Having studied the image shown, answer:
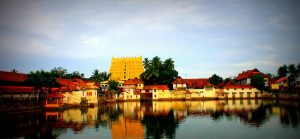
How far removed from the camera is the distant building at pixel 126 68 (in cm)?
13150

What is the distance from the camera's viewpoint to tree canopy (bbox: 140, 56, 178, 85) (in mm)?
95062

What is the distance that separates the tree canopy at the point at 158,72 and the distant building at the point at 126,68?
32.1m

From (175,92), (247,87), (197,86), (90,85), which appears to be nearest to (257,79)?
(247,87)

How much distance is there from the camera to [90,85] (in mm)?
69500

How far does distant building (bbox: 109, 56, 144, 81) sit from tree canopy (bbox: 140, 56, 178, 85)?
1264 inches

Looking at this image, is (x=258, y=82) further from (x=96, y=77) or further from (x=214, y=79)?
(x=96, y=77)

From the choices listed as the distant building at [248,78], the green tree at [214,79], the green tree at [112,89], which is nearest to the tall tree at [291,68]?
the distant building at [248,78]

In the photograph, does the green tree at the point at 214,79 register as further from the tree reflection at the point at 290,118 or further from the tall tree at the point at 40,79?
the tall tree at the point at 40,79

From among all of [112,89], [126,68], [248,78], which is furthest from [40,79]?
[126,68]

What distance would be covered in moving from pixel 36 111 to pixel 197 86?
2165 inches

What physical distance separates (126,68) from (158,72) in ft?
135

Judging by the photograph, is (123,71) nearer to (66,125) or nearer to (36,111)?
(36,111)

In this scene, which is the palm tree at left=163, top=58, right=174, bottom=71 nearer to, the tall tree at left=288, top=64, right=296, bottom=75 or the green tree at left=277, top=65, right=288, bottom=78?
the tall tree at left=288, top=64, right=296, bottom=75

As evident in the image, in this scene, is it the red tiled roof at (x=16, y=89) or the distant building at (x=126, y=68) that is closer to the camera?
the red tiled roof at (x=16, y=89)
